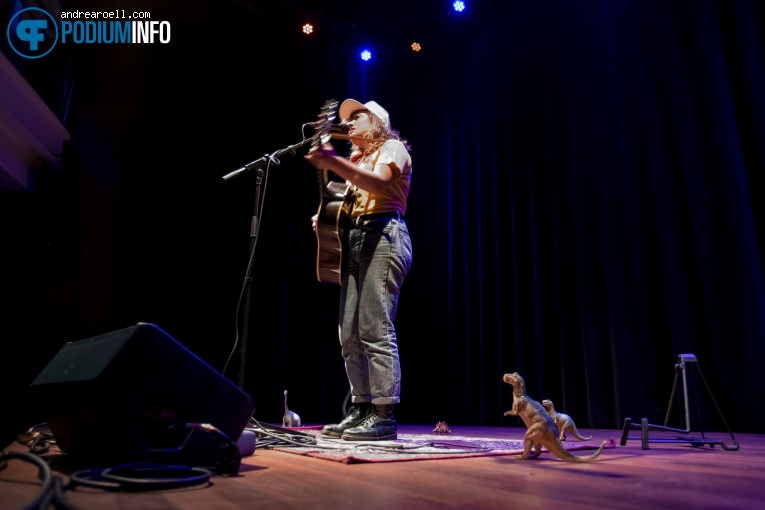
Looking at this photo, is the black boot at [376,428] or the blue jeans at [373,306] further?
the blue jeans at [373,306]

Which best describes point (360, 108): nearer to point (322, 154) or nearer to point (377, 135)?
point (377, 135)

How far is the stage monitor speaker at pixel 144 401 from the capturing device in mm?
933

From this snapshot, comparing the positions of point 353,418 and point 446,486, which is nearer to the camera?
point 446,486

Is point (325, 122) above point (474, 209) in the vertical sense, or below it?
below

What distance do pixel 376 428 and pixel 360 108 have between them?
1399 mm

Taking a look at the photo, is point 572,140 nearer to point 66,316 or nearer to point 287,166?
point 287,166

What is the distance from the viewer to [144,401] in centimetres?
96

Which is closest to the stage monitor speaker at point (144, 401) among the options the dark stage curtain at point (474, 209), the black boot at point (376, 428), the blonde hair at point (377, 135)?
the black boot at point (376, 428)

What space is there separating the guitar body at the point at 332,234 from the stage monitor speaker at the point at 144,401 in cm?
101

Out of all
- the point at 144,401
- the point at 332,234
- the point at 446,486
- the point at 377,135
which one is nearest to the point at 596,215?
the point at 377,135

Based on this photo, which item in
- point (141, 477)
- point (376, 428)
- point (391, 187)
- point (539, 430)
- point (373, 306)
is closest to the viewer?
point (141, 477)

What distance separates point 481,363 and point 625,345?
1287mm

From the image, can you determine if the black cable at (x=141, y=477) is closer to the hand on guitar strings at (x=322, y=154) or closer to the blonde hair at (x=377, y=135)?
the hand on guitar strings at (x=322, y=154)

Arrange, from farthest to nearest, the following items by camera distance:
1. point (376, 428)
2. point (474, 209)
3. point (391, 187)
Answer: point (474, 209) → point (391, 187) → point (376, 428)
